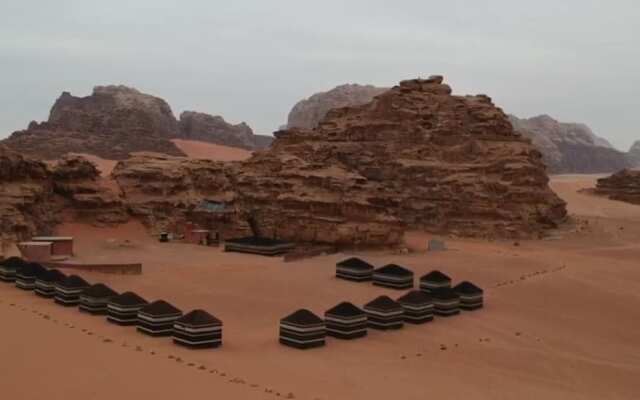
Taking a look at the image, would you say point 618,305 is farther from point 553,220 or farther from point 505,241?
point 553,220

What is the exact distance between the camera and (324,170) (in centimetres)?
3256

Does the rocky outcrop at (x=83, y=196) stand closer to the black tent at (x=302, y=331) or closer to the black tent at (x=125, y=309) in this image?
the black tent at (x=125, y=309)

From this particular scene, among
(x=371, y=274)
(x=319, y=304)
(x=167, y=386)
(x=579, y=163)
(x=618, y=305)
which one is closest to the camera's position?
(x=167, y=386)

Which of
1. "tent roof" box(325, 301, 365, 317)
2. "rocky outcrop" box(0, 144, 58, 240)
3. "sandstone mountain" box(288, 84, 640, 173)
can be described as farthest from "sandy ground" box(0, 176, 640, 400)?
"sandstone mountain" box(288, 84, 640, 173)

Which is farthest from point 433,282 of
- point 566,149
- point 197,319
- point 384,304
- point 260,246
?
point 566,149

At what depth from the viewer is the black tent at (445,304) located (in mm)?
18609

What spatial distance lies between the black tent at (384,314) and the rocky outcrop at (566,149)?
9000 cm

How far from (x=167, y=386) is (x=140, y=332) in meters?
4.27

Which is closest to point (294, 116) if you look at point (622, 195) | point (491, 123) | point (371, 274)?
point (622, 195)

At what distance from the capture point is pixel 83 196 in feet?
104

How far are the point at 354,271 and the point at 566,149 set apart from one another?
9985 centimetres

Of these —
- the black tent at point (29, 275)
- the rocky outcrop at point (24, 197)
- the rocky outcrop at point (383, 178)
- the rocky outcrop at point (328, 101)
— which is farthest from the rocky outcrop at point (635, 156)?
the black tent at point (29, 275)

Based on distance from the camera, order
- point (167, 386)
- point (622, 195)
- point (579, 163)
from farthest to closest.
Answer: point (579, 163)
point (622, 195)
point (167, 386)

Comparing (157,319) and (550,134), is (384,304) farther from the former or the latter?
(550,134)
